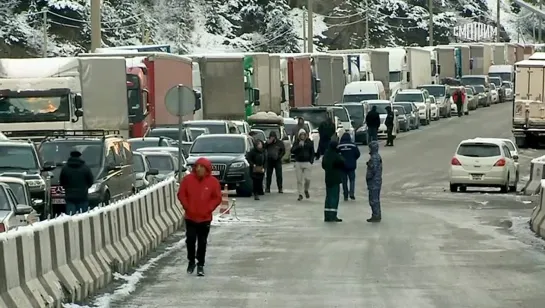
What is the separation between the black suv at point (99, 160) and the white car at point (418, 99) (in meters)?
42.5

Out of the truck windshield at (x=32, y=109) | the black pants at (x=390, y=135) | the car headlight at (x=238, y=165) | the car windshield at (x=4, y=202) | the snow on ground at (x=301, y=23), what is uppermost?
the snow on ground at (x=301, y=23)

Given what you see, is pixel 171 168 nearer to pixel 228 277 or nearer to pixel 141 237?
pixel 141 237

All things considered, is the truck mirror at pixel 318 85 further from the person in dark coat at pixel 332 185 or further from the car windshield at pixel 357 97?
the person in dark coat at pixel 332 185

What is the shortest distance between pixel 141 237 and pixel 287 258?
209 cm

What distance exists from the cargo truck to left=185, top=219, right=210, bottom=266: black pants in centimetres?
3521

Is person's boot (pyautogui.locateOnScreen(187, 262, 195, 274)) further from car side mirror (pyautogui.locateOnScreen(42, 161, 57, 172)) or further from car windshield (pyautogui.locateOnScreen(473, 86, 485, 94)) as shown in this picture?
car windshield (pyautogui.locateOnScreen(473, 86, 485, 94))

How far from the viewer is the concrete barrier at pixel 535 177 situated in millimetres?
34531

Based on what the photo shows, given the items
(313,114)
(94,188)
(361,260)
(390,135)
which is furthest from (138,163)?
(390,135)

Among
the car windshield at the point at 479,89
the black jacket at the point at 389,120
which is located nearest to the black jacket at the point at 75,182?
the black jacket at the point at 389,120

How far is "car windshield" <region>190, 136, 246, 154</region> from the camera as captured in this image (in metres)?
33.9

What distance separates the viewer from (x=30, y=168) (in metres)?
23.2

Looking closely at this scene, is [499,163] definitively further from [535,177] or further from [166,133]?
[166,133]

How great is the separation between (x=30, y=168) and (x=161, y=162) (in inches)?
342

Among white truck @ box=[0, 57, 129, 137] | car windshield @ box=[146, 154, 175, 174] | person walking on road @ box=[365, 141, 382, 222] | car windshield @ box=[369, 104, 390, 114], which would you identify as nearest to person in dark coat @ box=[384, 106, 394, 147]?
car windshield @ box=[369, 104, 390, 114]
